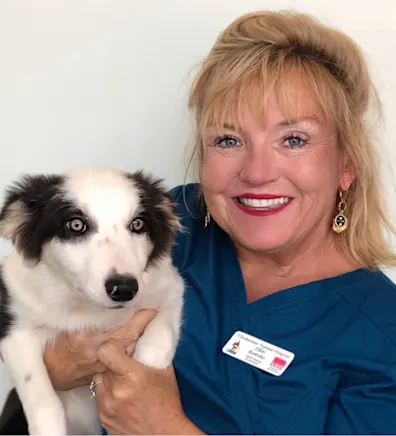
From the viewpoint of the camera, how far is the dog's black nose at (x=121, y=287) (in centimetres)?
130

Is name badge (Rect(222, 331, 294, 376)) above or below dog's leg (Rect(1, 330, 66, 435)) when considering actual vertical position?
above

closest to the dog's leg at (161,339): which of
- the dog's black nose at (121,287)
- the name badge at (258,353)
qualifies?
the name badge at (258,353)

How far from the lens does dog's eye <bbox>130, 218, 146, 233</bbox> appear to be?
4.83 ft

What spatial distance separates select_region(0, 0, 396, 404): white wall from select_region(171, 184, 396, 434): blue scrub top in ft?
2.73

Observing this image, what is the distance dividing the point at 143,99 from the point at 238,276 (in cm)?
98

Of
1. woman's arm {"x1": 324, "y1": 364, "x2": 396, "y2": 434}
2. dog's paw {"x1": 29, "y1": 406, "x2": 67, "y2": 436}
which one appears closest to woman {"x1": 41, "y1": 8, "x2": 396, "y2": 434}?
woman's arm {"x1": 324, "y1": 364, "x2": 396, "y2": 434}

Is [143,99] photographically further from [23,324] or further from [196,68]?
[23,324]

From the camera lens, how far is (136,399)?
1.45 m

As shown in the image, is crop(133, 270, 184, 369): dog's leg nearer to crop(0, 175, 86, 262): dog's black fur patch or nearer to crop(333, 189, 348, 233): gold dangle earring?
crop(0, 175, 86, 262): dog's black fur patch

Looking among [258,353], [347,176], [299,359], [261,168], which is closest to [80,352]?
[258,353]

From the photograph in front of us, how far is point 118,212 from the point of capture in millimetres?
1431

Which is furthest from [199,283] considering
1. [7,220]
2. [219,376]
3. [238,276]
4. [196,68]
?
[196,68]

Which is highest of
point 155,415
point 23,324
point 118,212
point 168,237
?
point 118,212

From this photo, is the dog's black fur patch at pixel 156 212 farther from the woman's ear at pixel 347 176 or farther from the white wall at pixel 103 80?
the white wall at pixel 103 80
